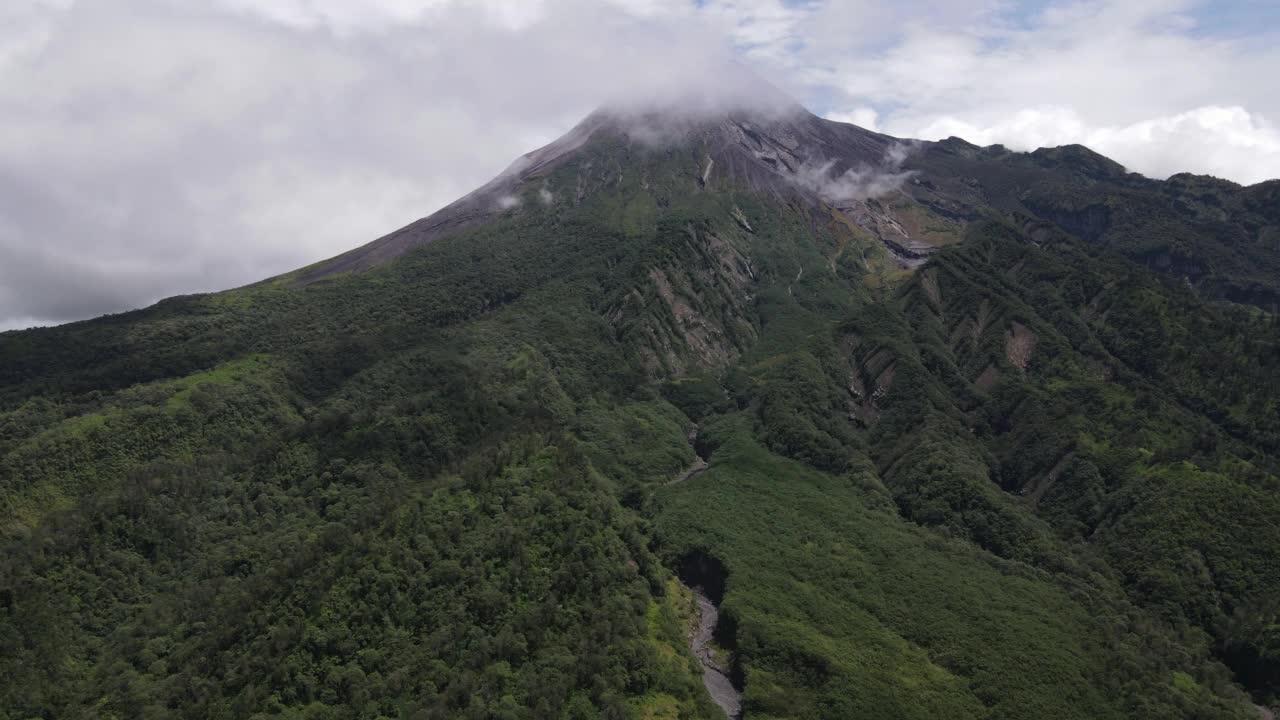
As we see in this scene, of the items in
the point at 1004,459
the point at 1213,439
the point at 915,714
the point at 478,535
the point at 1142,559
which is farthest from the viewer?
the point at 1004,459

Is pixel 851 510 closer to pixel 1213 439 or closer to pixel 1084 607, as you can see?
pixel 1084 607

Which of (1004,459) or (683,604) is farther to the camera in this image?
(1004,459)

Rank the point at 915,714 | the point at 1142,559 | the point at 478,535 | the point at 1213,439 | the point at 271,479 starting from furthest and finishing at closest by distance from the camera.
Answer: the point at 1213,439 < the point at 271,479 < the point at 1142,559 < the point at 478,535 < the point at 915,714

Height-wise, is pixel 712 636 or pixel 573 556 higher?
pixel 573 556

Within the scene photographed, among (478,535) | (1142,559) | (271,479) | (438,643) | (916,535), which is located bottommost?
(1142,559)

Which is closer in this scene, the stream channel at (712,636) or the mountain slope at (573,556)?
the mountain slope at (573,556)

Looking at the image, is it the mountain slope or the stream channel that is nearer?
the mountain slope

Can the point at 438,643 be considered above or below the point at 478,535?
below

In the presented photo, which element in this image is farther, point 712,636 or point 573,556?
Result: point 712,636

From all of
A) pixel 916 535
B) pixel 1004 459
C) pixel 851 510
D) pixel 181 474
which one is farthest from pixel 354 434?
pixel 1004 459
